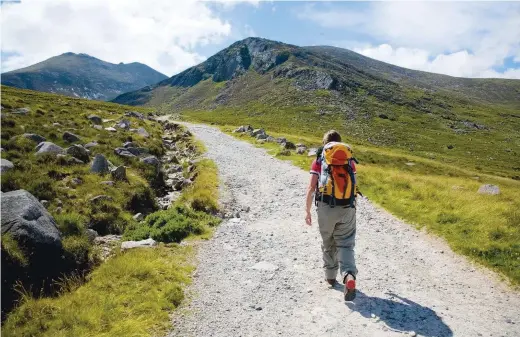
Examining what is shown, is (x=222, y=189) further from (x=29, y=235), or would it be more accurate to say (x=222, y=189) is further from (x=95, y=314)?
(x=95, y=314)

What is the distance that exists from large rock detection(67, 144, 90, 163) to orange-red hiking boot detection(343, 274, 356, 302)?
1609cm

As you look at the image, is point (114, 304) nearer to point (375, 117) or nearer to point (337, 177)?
point (337, 177)

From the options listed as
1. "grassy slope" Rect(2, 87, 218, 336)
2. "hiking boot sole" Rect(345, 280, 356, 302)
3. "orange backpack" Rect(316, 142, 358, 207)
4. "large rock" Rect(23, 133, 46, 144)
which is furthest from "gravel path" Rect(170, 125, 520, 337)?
"large rock" Rect(23, 133, 46, 144)

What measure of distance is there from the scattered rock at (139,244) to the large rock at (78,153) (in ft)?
33.1

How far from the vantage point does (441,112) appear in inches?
6821

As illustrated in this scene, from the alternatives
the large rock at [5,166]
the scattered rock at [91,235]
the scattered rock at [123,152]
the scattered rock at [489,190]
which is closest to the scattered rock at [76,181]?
the large rock at [5,166]

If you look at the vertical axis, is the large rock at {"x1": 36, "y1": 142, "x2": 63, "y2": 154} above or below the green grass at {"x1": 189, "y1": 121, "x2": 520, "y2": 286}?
above

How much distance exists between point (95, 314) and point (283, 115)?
457 feet

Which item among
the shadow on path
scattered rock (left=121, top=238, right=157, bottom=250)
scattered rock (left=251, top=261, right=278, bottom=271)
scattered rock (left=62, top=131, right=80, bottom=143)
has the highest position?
scattered rock (left=62, top=131, right=80, bottom=143)

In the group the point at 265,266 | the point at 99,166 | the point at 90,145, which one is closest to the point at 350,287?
the point at 265,266

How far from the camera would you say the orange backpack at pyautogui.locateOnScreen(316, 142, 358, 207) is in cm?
736

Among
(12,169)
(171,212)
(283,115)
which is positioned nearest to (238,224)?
(171,212)

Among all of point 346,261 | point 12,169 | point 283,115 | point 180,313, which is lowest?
point 180,313

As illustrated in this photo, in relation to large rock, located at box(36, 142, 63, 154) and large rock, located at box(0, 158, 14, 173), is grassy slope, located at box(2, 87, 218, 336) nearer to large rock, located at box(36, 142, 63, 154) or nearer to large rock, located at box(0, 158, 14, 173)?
large rock, located at box(0, 158, 14, 173)
